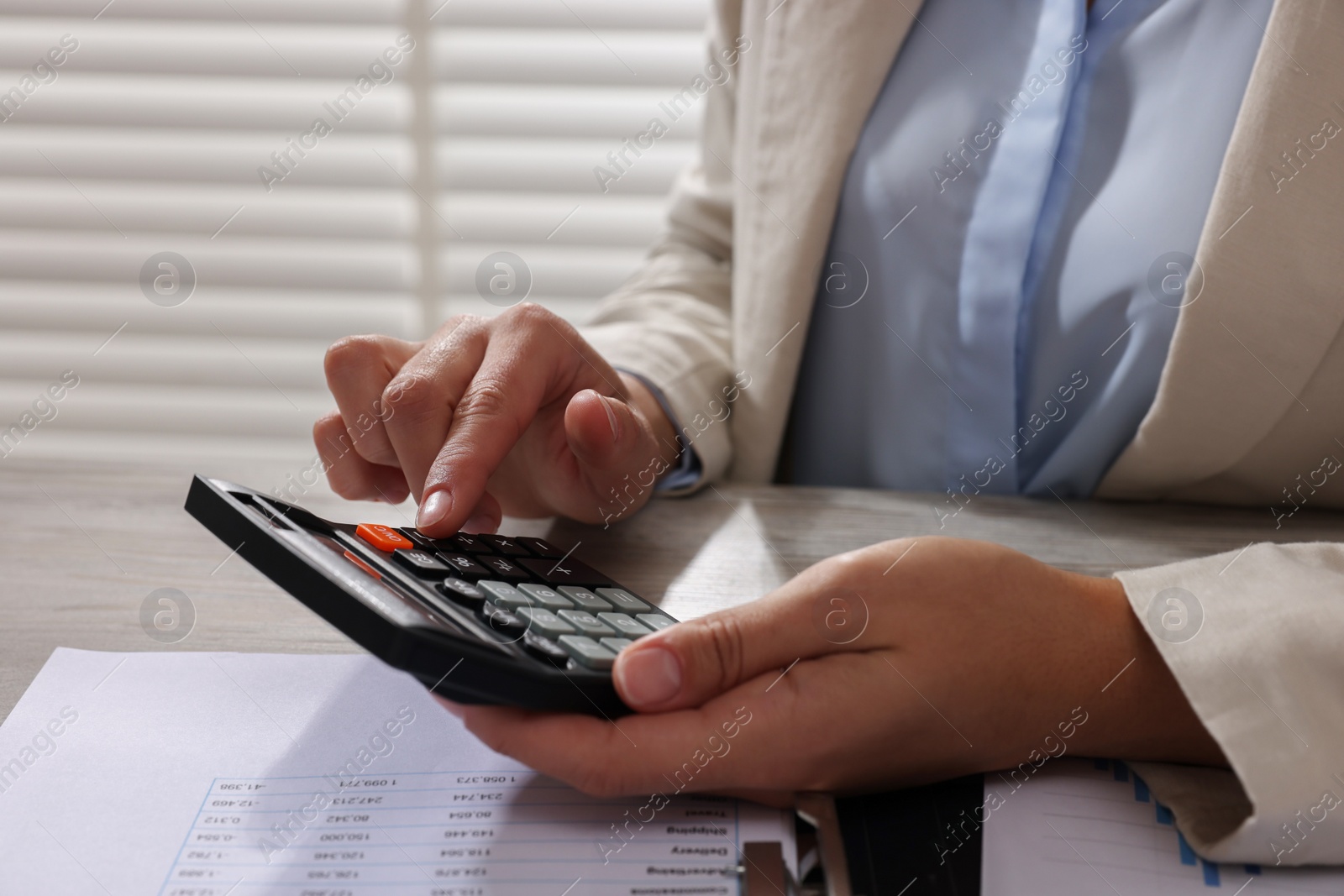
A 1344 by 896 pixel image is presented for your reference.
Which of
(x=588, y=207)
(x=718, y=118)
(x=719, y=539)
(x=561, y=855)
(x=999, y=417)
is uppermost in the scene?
(x=588, y=207)

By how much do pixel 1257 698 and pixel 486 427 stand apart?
0.33m

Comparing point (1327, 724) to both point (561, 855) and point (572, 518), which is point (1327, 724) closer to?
point (561, 855)

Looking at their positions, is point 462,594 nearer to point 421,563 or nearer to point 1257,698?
point 421,563

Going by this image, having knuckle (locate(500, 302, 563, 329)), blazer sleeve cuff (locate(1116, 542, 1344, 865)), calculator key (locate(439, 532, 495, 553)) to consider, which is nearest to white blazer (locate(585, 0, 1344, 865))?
blazer sleeve cuff (locate(1116, 542, 1344, 865))

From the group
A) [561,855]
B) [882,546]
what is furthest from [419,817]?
[882,546]

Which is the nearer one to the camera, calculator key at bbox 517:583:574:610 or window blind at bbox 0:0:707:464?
calculator key at bbox 517:583:574:610

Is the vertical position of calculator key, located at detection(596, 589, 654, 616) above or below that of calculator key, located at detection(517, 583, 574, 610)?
above

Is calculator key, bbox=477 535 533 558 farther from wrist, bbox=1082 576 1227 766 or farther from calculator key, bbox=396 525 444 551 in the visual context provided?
wrist, bbox=1082 576 1227 766

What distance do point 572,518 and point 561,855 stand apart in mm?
288

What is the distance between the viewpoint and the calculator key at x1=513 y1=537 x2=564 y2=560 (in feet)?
1.45

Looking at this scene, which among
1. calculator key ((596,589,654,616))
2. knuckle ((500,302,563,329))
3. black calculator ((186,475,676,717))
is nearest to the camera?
black calculator ((186,475,676,717))

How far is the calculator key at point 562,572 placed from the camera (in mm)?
401

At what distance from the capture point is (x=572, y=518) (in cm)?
56

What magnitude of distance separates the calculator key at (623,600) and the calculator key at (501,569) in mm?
32
